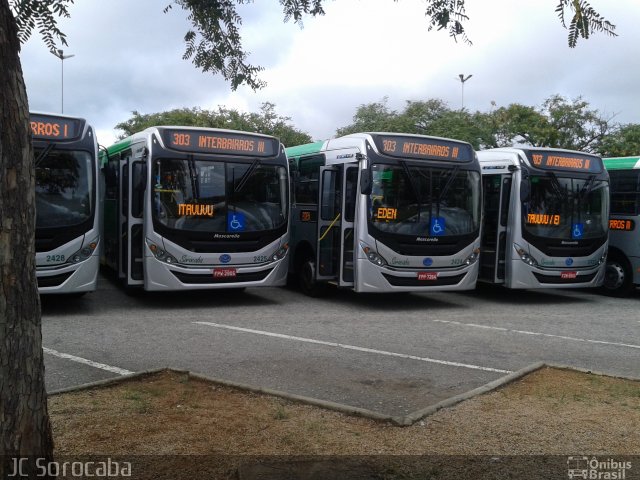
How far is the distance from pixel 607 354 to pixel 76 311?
Answer: 26.9ft

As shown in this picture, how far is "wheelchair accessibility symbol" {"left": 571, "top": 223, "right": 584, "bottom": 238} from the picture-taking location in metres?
13.4

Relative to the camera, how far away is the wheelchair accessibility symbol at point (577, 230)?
527 inches

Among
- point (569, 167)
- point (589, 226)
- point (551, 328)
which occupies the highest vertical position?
point (569, 167)

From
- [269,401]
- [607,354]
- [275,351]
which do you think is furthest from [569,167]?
[269,401]

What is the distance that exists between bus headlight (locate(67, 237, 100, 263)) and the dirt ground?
516 centimetres

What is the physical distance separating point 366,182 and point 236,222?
2404 millimetres

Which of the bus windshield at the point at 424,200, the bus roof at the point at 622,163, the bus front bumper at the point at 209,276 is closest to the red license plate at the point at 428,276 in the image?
the bus windshield at the point at 424,200

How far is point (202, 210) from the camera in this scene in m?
11.4

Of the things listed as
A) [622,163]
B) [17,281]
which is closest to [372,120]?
[622,163]

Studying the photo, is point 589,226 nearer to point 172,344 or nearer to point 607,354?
point 607,354

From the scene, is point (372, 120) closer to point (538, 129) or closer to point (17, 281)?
point (538, 129)

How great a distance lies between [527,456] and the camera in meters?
4.52

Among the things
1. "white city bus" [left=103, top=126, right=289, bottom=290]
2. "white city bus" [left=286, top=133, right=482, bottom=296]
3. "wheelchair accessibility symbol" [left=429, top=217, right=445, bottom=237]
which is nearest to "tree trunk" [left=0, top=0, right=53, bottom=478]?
"white city bus" [left=103, top=126, right=289, bottom=290]

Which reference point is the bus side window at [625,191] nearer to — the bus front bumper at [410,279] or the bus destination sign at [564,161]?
the bus destination sign at [564,161]
